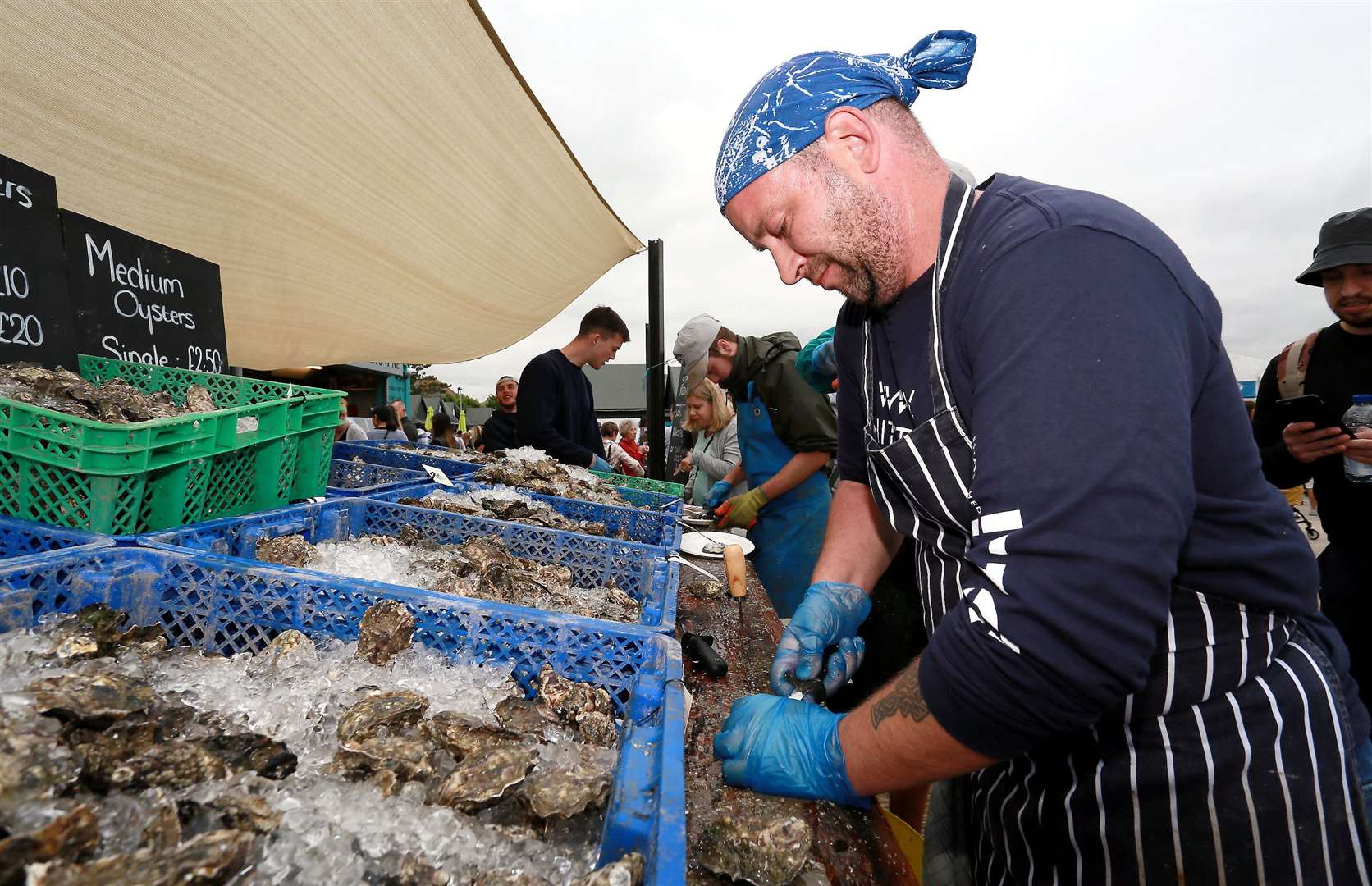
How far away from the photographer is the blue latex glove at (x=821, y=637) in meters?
1.66

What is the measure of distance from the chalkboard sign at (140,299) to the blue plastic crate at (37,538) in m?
0.71

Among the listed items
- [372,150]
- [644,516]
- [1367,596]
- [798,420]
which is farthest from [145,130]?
[1367,596]

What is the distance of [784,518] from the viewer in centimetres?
439

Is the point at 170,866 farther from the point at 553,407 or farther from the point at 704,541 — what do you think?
the point at 553,407

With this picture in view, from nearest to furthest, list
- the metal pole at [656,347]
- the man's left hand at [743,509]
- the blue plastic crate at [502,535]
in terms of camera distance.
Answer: the blue plastic crate at [502,535], the man's left hand at [743,509], the metal pole at [656,347]

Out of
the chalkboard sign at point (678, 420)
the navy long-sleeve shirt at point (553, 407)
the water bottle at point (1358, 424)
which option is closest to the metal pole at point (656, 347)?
the chalkboard sign at point (678, 420)

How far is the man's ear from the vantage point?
1.18 metres

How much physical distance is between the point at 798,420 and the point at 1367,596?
2.81 m

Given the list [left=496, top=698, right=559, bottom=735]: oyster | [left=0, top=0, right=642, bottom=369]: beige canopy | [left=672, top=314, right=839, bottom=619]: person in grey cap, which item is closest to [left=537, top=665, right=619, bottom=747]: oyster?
[left=496, top=698, right=559, bottom=735]: oyster

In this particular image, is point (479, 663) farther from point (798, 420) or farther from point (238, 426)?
point (798, 420)

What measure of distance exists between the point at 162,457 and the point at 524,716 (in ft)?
3.82

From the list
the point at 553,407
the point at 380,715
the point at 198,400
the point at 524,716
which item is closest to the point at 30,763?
the point at 380,715

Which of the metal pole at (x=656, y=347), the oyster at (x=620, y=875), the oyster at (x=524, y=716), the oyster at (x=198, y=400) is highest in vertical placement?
the metal pole at (x=656, y=347)

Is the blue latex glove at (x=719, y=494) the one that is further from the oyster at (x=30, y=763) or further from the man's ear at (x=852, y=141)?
the oyster at (x=30, y=763)
